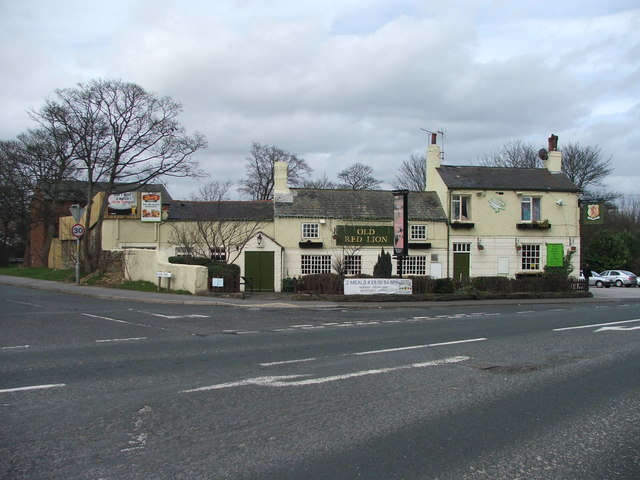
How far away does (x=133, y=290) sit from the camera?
83.0ft

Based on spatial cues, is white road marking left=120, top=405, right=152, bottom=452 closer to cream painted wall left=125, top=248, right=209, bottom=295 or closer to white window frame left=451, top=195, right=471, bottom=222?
cream painted wall left=125, top=248, right=209, bottom=295

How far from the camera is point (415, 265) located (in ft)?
107

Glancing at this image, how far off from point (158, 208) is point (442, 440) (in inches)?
1151

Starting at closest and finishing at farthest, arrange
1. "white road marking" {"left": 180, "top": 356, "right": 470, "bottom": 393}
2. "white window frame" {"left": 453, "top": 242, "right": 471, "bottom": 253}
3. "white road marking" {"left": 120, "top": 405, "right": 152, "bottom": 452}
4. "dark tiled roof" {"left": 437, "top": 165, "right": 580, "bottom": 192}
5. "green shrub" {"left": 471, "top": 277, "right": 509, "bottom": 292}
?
"white road marking" {"left": 120, "top": 405, "right": 152, "bottom": 452}, "white road marking" {"left": 180, "top": 356, "right": 470, "bottom": 393}, "green shrub" {"left": 471, "top": 277, "right": 509, "bottom": 292}, "white window frame" {"left": 453, "top": 242, "right": 471, "bottom": 253}, "dark tiled roof" {"left": 437, "top": 165, "right": 580, "bottom": 192}

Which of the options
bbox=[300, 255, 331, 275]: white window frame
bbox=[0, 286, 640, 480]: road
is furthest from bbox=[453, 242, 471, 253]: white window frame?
bbox=[0, 286, 640, 480]: road

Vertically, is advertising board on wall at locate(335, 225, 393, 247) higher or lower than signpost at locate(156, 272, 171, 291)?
higher

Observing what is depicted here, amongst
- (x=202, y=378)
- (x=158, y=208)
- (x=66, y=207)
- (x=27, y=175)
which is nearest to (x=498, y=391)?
(x=202, y=378)

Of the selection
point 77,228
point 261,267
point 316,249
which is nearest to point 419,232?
point 316,249

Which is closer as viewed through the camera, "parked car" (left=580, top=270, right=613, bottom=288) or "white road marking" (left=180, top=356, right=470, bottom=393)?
"white road marking" (left=180, top=356, right=470, bottom=393)

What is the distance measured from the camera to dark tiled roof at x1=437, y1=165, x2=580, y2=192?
34.1 meters

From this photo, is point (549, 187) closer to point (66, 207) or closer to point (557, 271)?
point (557, 271)

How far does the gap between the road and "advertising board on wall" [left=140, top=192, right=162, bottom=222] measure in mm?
19826

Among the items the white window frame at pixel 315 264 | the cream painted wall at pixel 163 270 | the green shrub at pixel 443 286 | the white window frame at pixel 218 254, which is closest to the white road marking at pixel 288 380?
the cream painted wall at pixel 163 270

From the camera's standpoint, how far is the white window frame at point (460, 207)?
33.5 metres
